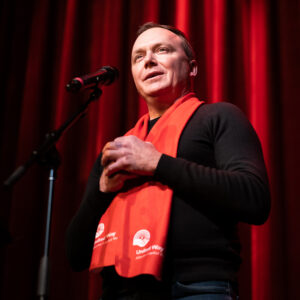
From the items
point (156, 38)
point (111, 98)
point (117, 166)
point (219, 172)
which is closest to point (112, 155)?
point (117, 166)

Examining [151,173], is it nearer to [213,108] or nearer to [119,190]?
[119,190]

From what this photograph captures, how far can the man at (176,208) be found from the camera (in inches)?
41.9

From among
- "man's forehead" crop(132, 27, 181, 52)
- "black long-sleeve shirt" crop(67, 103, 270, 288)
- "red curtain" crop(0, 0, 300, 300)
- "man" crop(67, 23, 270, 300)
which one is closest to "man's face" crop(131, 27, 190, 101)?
"man's forehead" crop(132, 27, 181, 52)

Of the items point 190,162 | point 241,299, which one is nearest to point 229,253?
point 190,162

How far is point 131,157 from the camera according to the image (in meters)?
1.12

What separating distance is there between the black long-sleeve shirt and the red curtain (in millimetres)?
1027

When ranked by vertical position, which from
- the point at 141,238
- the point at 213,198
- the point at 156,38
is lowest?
the point at 141,238

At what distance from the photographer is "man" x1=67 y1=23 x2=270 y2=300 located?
106 centimetres

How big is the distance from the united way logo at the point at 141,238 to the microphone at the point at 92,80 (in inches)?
16.7

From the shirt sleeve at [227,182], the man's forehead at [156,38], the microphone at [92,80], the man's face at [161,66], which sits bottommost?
the shirt sleeve at [227,182]

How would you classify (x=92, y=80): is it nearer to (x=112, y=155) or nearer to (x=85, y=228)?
(x=112, y=155)

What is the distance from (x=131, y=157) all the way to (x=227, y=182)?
25cm

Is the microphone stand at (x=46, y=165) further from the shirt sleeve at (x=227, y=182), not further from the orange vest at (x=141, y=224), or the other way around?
the shirt sleeve at (x=227, y=182)

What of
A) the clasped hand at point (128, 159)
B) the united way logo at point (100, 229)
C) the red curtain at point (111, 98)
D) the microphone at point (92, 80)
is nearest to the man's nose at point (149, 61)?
the microphone at point (92, 80)
